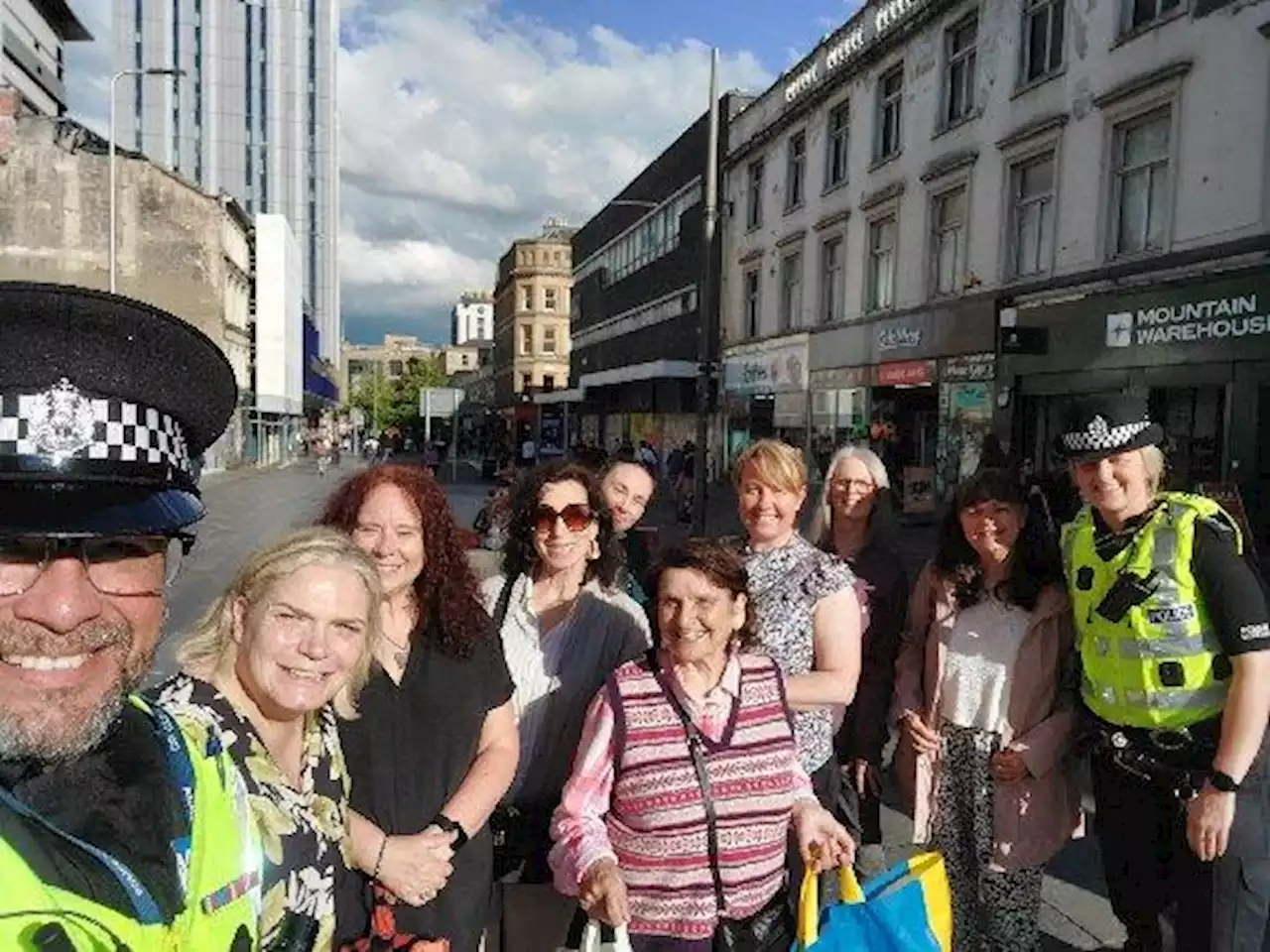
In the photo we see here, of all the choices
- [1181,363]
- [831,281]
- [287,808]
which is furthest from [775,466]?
[831,281]

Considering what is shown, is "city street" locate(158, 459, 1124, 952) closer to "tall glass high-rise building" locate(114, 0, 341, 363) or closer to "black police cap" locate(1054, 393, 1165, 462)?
"black police cap" locate(1054, 393, 1165, 462)

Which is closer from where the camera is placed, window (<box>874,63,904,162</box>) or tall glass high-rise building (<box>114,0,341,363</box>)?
window (<box>874,63,904,162</box>)

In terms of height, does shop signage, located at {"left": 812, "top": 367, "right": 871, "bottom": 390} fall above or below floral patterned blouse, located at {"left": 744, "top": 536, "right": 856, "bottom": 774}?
above

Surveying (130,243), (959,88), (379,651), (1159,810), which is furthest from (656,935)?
(130,243)

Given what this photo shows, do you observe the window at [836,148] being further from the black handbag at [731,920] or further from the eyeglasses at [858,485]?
the black handbag at [731,920]

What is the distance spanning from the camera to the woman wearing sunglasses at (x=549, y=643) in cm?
287

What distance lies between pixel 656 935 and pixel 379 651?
959 mm

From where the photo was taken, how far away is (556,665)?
2941 mm

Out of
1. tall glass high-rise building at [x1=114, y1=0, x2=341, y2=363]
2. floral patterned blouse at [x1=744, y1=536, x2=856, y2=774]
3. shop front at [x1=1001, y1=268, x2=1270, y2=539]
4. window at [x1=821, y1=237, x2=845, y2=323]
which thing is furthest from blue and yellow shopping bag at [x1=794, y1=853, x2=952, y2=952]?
tall glass high-rise building at [x1=114, y1=0, x2=341, y2=363]

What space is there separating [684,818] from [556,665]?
691mm

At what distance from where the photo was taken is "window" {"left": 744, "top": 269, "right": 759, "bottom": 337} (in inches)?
1066

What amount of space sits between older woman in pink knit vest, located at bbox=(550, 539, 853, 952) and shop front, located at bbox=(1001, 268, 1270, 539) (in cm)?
906

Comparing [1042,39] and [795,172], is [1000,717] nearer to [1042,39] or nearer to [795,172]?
[1042,39]

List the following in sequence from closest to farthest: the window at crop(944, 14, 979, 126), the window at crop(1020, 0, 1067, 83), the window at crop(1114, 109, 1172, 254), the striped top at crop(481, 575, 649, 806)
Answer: the striped top at crop(481, 575, 649, 806)
the window at crop(1114, 109, 1172, 254)
the window at crop(1020, 0, 1067, 83)
the window at crop(944, 14, 979, 126)
